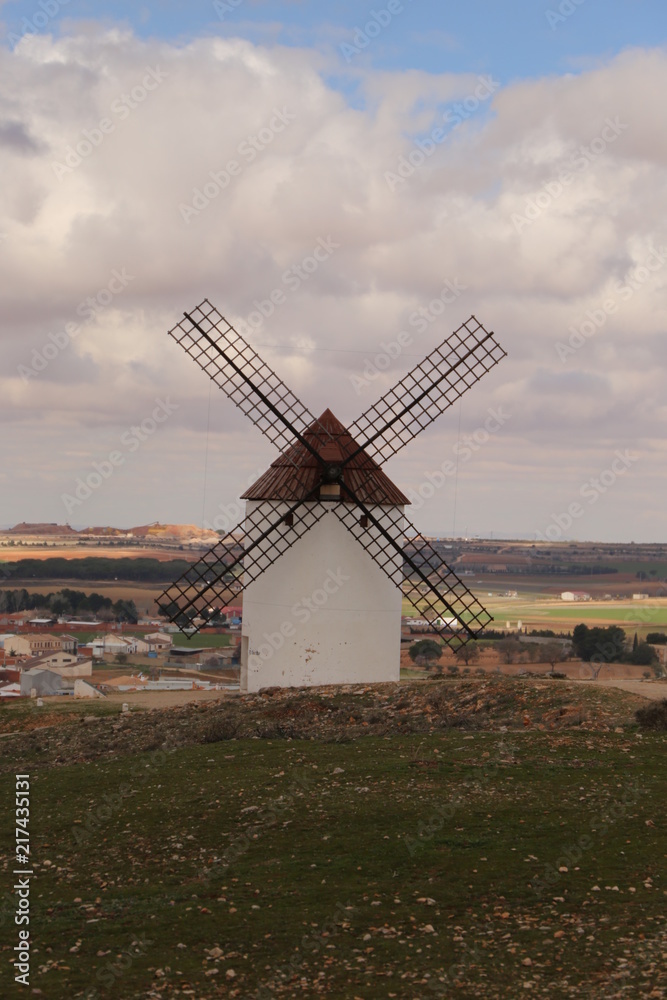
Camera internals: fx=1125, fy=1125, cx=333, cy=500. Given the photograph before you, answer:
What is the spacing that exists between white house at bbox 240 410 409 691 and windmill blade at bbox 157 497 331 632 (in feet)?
0.23

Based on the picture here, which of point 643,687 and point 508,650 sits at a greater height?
point 643,687

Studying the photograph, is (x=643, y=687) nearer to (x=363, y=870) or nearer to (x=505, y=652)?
(x=363, y=870)

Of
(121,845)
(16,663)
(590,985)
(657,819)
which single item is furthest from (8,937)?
(16,663)

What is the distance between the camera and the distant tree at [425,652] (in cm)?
6328

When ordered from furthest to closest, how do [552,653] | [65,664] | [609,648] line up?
[552,653] → [609,648] → [65,664]

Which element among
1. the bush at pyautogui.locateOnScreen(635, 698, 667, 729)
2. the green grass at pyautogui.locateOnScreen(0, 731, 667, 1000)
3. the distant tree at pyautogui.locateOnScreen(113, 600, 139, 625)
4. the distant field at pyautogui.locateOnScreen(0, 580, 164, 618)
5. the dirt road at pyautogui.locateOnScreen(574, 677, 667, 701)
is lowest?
the green grass at pyautogui.locateOnScreen(0, 731, 667, 1000)

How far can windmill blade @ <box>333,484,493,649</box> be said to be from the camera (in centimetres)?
2603

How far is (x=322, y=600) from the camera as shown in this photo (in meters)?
25.8

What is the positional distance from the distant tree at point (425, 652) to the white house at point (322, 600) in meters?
36.4

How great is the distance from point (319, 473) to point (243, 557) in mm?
2678

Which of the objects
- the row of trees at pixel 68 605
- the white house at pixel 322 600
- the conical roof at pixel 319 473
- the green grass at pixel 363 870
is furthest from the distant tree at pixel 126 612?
the green grass at pixel 363 870

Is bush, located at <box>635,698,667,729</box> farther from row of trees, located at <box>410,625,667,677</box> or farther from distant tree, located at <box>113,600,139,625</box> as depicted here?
distant tree, located at <box>113,600,139,625</box>

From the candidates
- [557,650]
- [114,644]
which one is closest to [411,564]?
[557,650]

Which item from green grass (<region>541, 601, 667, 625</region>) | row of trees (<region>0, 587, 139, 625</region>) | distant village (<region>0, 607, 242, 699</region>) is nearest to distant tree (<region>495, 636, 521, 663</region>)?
distant village (<region>0, 607, 242, 699</region>)
